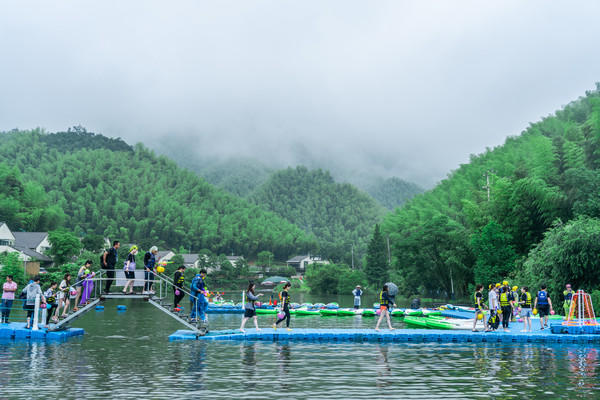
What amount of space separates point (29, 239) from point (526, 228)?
82.3 meters

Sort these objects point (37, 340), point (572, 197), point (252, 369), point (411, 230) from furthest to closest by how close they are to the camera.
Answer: point (411, 230), point (572, 197), point (37, 340), point (252, 369)

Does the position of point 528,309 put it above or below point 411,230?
below

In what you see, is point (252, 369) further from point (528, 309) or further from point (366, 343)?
point (528, 309)

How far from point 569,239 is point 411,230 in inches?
1967

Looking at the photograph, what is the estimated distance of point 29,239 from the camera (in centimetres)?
10656

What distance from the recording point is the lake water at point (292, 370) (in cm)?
1616

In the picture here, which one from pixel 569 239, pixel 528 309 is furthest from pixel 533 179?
pixel 528 309

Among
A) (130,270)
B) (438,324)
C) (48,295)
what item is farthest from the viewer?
(438,324)

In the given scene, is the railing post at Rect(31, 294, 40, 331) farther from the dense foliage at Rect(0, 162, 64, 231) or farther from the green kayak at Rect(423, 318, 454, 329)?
the dense foliage at Rect(0, 162, 64, 231)

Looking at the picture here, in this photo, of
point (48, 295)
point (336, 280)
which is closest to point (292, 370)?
point (48, 295)

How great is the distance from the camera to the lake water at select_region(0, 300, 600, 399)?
636 inches

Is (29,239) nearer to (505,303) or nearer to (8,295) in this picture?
(8,295)

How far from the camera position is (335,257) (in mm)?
197625

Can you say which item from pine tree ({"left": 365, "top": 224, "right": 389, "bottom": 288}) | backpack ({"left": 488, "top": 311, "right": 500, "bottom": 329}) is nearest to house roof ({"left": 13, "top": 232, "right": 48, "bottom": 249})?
pine tree ({"left": 365, "top": 224, "right": 389, "bottom": 288})
